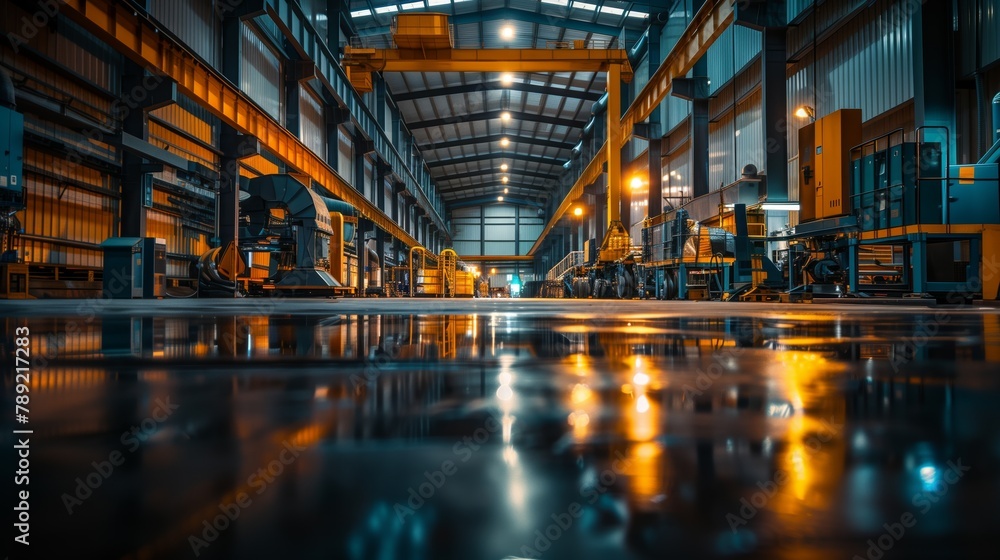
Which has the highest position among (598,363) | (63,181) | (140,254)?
(63,181)

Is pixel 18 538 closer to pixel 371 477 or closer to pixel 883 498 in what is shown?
pixel 371 477

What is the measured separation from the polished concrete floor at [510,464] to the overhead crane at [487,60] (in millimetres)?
18416

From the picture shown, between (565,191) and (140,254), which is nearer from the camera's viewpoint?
(140,254)

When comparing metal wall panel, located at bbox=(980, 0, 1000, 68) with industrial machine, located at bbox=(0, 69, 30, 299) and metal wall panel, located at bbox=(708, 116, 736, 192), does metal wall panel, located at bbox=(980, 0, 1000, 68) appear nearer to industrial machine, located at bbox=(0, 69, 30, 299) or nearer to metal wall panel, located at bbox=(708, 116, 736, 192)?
metal wall panel, located at bbox=(708, 116, 736, 192)

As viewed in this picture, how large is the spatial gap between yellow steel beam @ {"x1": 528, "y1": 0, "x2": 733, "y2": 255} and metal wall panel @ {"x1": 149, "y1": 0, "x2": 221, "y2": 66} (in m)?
12.1

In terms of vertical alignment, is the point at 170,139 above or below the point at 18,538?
above

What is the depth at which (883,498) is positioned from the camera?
0.50 metres

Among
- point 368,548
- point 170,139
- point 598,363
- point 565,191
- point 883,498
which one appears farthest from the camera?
point 565,191

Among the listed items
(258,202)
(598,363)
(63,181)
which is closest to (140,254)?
(63,181)

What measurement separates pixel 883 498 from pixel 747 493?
0.11m

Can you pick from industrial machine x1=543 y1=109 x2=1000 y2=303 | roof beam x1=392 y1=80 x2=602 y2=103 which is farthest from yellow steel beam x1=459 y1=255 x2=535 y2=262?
industrial machine x1=543 y1=109 x2=1000 y2=303

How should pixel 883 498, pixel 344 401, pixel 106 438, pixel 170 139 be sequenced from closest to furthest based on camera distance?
pixel 883 498, pixel 106 438, pixel 344 401, pixel 170 139

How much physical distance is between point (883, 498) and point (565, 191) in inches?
1519

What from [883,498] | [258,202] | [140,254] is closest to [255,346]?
[883,498]
